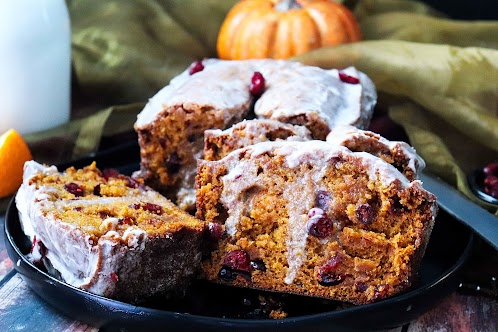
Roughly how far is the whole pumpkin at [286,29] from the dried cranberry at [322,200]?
71.4 inches

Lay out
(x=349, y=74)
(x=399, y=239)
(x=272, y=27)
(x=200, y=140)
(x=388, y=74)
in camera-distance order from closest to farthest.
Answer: (x=399, y=239), (x=200, y=140), (x=349, y=74), (x=388, y=74), (x=272, y=27)

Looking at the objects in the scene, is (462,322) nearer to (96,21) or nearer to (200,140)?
(200,140)

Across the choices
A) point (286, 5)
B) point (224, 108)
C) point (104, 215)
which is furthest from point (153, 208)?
point (286, 5)

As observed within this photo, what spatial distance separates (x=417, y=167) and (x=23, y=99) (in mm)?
2169

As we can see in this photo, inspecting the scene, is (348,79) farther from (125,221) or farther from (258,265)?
A: (125,221)

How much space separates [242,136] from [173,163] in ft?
1.60

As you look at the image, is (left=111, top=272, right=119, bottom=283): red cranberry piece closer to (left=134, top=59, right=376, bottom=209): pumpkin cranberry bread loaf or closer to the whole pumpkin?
(left=134, top=59, right=376, bottom=209): pumpkin cranberry bread loaf

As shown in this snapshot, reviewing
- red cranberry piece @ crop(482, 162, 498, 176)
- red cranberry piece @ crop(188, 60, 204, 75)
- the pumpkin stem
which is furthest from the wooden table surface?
the pumpkin stem

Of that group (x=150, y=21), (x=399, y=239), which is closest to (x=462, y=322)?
(x=399, y=239)

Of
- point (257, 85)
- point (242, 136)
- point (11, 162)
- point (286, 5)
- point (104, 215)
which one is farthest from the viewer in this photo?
point (286, 5)

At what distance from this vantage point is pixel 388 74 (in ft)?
11.5

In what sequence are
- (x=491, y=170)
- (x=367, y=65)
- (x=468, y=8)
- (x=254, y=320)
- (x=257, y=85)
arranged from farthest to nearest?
(x=468, y=8), (x=367, y=65), (x=491, y=170), (x=257, y=85), (x=254, y=320)

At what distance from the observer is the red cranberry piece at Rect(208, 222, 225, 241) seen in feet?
7.68

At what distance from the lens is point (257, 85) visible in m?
2.86
